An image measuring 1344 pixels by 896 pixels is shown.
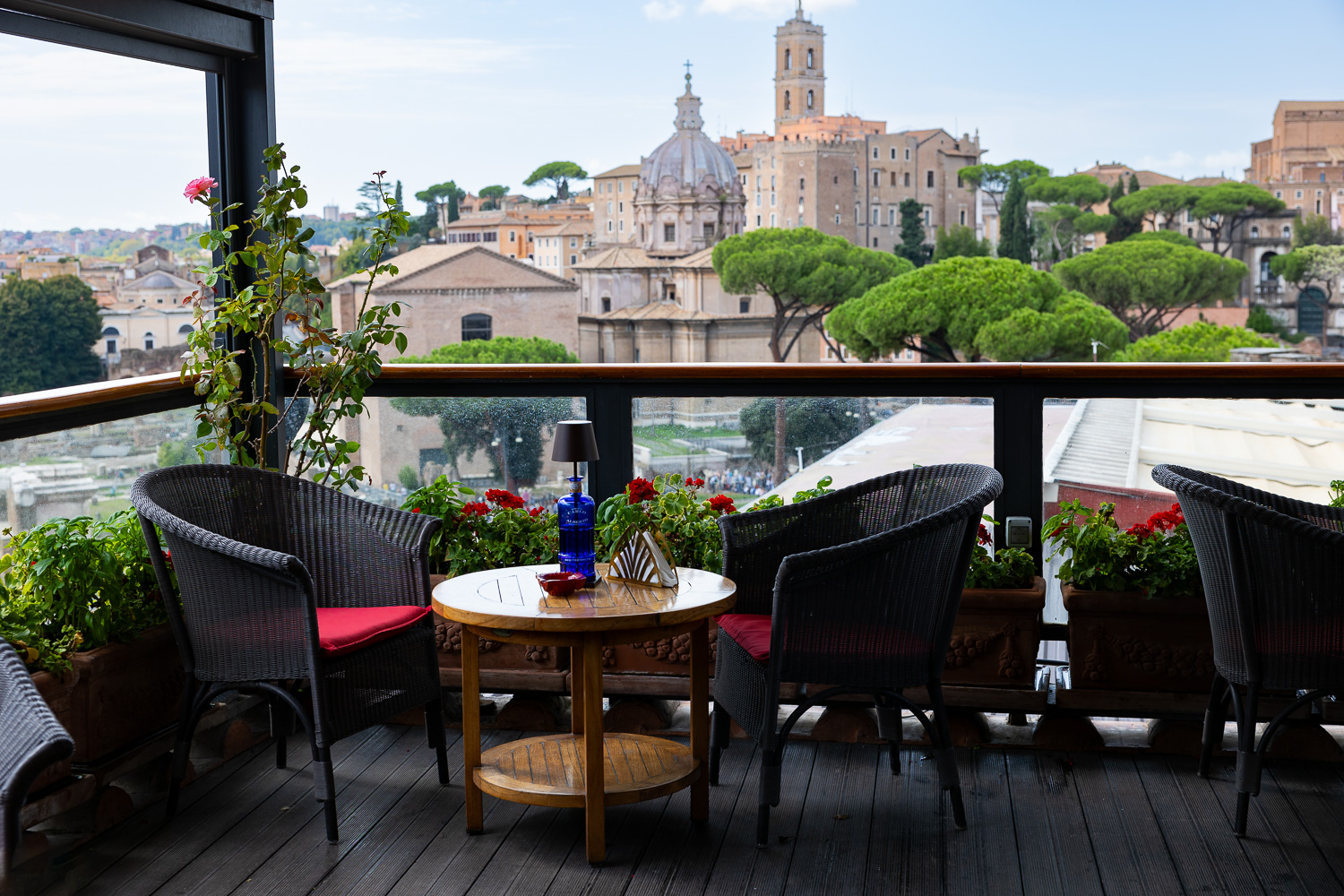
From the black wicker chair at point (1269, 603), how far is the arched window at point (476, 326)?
185 feet

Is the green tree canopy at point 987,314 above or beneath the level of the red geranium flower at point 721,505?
above

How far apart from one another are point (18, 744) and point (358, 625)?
130 centimetres

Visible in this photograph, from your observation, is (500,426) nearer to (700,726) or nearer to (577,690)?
(577,690)

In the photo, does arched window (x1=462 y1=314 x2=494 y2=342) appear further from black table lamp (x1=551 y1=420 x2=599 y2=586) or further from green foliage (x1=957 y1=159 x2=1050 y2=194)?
black table lamp (x1=551 y1=420 x2=599 y2=586)

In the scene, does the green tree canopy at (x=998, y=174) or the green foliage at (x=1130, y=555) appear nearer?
the green foliage at (x=1130, y=555)

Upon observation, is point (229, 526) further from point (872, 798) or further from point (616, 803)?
point (872, 798)

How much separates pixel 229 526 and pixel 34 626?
55 cm

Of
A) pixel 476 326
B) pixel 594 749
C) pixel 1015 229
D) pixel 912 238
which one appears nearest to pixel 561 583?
pixel 594 749

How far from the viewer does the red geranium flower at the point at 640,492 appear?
3377 millimetres

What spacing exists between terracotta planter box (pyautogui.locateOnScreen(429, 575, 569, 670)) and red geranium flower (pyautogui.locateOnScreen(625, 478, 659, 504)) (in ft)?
1.55

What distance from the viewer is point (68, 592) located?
2.69 m

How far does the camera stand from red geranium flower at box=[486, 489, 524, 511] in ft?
11.1

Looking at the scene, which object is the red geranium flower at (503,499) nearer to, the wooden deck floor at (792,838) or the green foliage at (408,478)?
the green foliage at (408,478)

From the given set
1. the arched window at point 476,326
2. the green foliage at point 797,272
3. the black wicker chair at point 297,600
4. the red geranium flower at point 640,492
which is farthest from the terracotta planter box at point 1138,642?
the arched window at point 476,326
